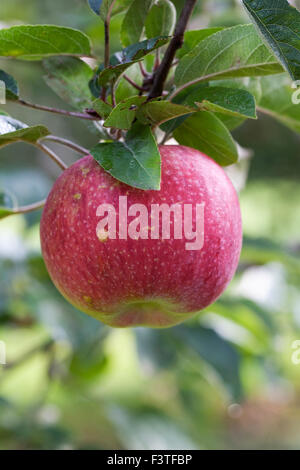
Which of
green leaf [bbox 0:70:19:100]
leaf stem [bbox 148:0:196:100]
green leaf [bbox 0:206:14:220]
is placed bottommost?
green leaf [bbox 0:206:14:220]

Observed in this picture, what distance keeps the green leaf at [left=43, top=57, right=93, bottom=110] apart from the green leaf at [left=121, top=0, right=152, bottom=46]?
8 cm

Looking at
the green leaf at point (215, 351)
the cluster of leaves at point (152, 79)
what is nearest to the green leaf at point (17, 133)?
the cluster of leaves at point (152, 79)

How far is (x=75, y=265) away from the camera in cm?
62

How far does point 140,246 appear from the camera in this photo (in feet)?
A: 1.94

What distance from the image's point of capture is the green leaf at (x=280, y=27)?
50cm

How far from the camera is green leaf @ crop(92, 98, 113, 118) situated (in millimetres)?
593

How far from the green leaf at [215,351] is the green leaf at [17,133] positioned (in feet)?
2.66

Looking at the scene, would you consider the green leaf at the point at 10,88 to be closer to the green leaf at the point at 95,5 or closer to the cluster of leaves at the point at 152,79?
the cluster of leaves at the point at 152,79

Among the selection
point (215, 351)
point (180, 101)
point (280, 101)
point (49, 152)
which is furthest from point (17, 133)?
point (215, 351)

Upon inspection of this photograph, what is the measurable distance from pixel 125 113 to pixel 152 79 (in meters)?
0.11

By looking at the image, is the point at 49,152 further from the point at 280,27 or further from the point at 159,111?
the point at 280,27

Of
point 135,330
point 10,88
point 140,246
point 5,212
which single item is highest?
point 135,330

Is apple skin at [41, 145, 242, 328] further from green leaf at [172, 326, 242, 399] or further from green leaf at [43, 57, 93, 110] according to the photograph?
green leaf at [172, 326, 242, 399]

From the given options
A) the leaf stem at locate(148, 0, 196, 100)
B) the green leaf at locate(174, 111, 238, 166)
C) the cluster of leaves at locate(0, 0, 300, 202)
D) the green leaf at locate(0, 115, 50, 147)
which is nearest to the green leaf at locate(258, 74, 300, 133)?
the cluster of leaves at locate(0, 0, 300, 202)
